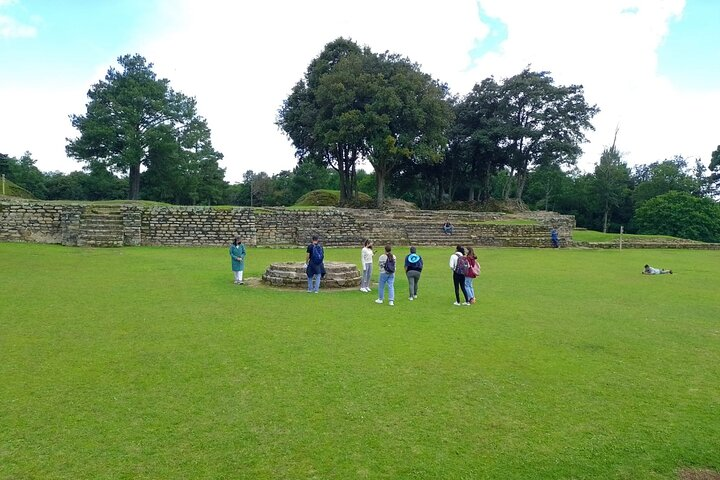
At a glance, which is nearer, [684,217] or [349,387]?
[349,387]

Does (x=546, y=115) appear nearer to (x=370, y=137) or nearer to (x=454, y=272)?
(x=370, y=137)

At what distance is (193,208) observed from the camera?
20172 millimetres

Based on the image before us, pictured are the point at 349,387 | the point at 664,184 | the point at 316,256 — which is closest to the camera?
the point at 349,387

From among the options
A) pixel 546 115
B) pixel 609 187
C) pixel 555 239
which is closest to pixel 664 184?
pixel 609 187

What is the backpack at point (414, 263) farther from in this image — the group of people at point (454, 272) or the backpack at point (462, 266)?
the backpack at point (462, 266)

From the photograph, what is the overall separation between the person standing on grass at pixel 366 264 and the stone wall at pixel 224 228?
10.9 metres

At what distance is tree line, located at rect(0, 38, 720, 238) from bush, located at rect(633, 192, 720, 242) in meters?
0.36

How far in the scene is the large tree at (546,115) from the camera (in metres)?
35.5

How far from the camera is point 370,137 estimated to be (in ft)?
95.3

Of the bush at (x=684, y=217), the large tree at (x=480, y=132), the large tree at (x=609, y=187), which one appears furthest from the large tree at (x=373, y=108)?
the large tree at (x=609, y=187)

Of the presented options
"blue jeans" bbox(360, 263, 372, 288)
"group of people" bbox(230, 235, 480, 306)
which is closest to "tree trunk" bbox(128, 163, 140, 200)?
"group of people" bbox(230, 235, 480, 306)

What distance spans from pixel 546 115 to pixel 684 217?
1701 centimetres

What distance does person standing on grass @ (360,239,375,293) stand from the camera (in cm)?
1054

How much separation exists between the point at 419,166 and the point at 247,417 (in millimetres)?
38910
